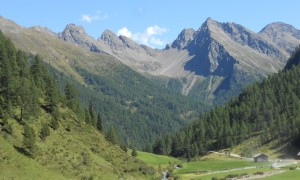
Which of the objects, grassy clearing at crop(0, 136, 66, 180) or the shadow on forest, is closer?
grassy clearing at crop(0, 136, 66, 180)

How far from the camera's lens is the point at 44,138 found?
332ft

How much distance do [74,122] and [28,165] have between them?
39319 mm

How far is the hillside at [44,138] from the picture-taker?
88688 mm

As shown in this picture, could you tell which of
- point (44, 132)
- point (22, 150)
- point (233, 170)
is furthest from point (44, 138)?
point (233, 170)

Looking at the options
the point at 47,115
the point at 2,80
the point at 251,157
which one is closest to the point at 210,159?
the point at 251,157

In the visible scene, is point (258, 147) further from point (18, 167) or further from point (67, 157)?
point (18, 167)

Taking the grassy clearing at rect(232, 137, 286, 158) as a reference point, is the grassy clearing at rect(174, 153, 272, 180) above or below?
below

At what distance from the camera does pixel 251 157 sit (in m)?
176

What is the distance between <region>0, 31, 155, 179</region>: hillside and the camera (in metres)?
88.7

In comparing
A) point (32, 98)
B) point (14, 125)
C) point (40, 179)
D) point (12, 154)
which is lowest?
point (40, 179)

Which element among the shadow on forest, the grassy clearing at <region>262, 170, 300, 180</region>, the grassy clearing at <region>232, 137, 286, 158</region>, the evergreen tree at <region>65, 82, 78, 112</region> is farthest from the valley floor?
the shadow on forest

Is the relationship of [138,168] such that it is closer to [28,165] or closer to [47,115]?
[47,115]

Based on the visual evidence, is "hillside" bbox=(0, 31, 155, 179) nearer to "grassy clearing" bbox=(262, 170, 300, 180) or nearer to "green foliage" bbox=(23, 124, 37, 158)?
"green foliage" bbox=(23, 124, 37, 158)

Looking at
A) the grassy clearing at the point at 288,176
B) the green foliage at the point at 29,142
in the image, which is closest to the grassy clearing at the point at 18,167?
the green foliage at the point at 29,142
